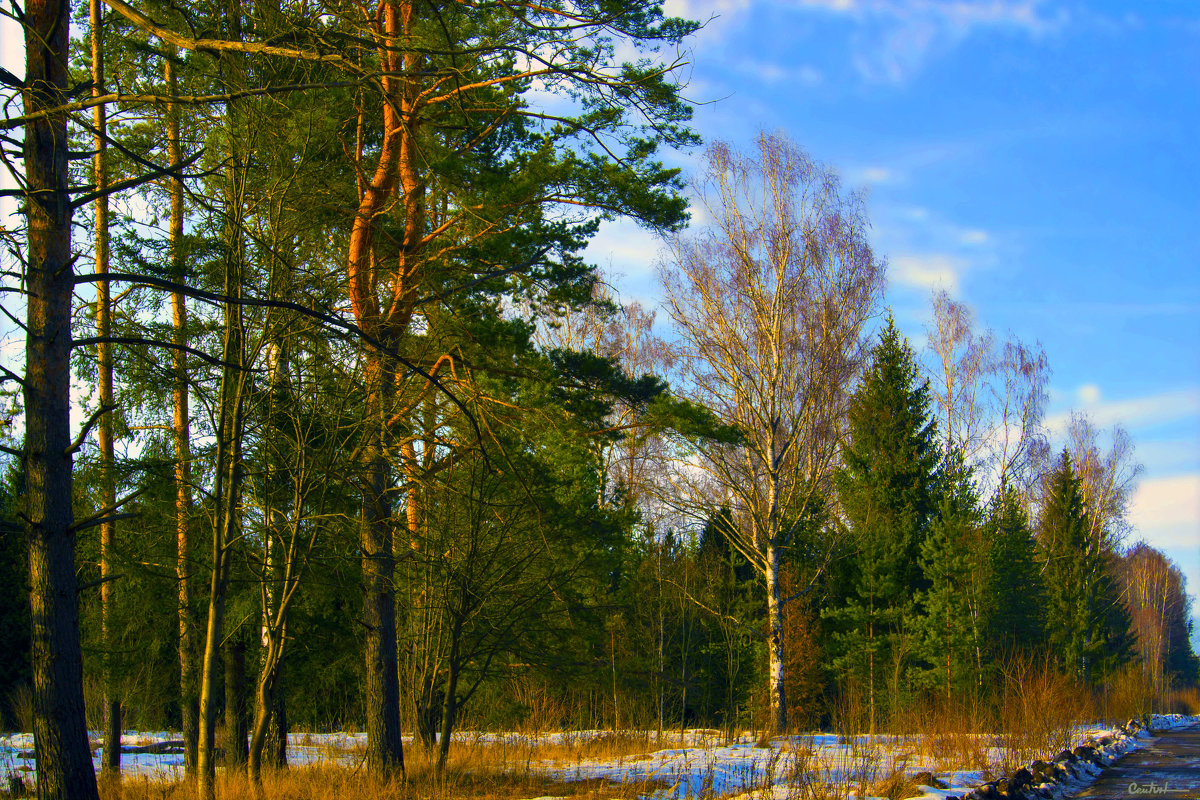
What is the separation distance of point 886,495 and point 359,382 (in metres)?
21.6

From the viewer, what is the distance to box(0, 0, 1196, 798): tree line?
165 inches

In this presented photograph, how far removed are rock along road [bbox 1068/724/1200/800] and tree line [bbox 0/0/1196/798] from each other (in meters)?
2.77

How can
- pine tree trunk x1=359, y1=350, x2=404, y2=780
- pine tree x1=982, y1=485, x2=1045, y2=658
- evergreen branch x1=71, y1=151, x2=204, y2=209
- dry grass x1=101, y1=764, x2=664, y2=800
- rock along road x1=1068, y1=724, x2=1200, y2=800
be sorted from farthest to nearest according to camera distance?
pine tree x1=982, y1=485, x2=1045, y2=658 → rock along road x1=1068, y1=724, x2=1200, y2=800 → pine tree trunk x1=359, y1=350, x2=404, y2=780 → dry grass x1=101, y1=764, x2=664, y2=800 → evergreen branch x1=71, y1=151, x2=204, y2=209

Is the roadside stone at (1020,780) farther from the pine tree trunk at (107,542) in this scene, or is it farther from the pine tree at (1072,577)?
the pine tree at (1072,577)

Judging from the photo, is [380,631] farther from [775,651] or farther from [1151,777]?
[775,651]

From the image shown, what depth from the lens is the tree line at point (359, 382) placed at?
13.8 feet

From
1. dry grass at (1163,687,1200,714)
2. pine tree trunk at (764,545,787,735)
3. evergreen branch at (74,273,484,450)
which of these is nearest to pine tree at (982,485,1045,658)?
pine tree trunk at (764,545,787,735)

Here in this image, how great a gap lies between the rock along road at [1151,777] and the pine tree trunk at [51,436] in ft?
28.0

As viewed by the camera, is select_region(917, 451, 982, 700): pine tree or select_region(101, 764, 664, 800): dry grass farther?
select_region(917, 451, 982, 700): pine tree

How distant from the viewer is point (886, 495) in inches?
979

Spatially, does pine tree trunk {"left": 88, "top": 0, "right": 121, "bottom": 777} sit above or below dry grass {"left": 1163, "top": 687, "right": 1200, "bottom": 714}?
above

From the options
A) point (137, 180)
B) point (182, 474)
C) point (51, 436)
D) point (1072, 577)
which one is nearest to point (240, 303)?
point (137, 180)

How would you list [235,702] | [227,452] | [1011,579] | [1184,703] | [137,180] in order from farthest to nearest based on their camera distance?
[1184,703]
[1011,579]
[235,702]
[227,452]
[137,180]

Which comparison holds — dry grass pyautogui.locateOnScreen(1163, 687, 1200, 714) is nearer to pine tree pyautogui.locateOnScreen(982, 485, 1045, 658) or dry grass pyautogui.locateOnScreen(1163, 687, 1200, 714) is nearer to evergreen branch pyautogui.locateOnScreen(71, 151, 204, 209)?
pine tree pyautogui.locateOnScreen(982, 485, 1045, 658)
